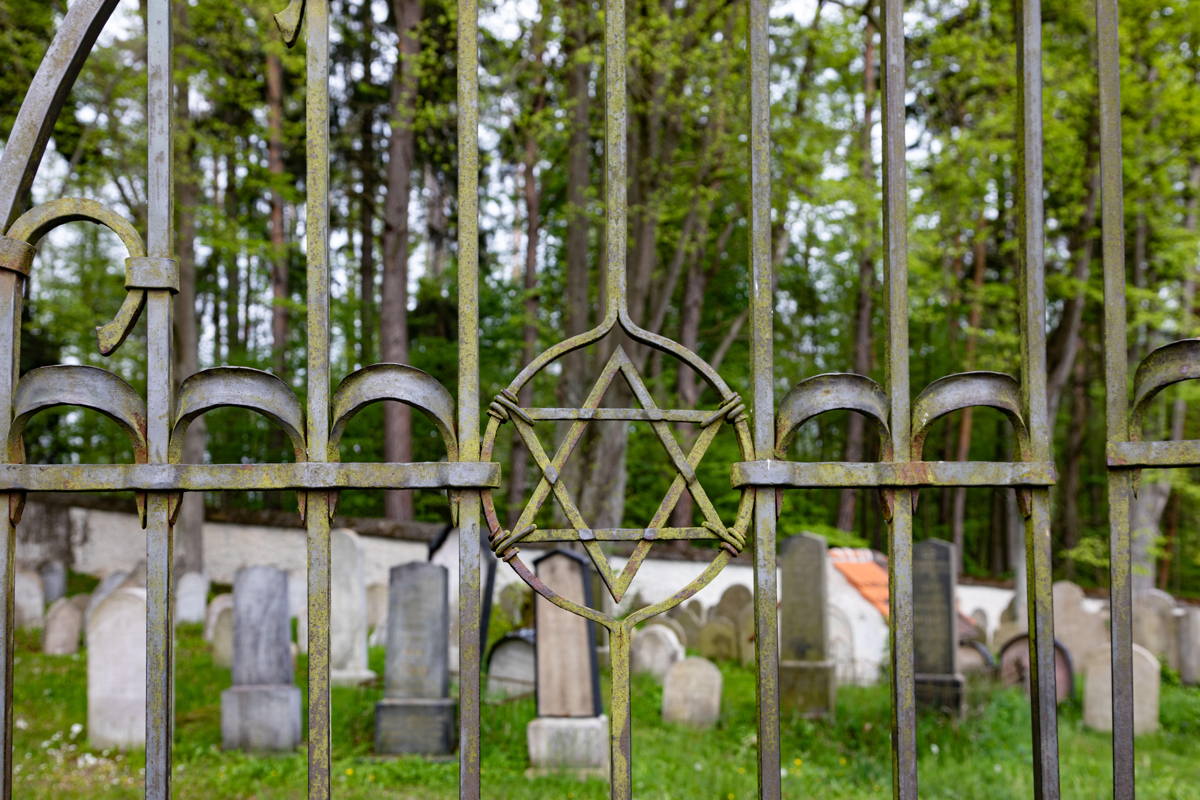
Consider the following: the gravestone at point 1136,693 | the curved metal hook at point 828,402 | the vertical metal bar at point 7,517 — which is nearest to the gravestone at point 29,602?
the gravestone at point 1136,693

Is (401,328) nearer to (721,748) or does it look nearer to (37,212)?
(721,748)

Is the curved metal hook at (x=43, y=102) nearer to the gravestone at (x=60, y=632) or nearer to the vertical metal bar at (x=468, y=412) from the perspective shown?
the vertical metal bar at (x=468, y=412)

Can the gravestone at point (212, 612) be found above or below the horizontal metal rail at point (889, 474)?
below

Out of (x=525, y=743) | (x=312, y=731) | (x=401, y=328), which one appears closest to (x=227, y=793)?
(x=525, y=743)

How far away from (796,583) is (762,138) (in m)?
6.94

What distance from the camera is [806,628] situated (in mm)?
8359

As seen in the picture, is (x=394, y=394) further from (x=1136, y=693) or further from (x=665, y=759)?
(x=1136, y=693)

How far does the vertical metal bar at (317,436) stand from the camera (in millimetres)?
1744

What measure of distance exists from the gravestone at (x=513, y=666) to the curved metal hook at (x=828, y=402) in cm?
643


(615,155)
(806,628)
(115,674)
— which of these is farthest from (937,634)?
(615,155)

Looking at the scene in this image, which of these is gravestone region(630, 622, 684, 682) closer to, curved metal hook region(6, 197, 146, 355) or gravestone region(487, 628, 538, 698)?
gravestone region(487, 628, 538, 698)

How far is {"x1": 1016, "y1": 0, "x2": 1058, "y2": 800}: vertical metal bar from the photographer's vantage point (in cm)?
186

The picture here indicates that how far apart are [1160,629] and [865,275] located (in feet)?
27.2

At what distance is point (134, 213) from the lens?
13820 mm
